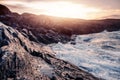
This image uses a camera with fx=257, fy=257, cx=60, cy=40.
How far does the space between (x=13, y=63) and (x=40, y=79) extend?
13.7ft

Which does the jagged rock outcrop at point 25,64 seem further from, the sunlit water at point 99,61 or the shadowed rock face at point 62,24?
the shadowed rock face at point 62,24

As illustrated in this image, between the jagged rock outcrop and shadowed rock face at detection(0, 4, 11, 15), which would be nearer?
the jagged rock outcrop

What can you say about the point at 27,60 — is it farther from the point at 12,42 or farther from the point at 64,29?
the point at 64,29

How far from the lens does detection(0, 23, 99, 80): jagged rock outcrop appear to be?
30400 millimetres

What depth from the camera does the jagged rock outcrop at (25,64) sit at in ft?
99.7

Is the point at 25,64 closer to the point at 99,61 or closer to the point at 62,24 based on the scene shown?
the point at 99,61

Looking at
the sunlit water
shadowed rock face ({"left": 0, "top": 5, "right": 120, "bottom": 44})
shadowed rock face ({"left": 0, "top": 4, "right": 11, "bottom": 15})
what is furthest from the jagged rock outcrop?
shadowed rock face ({"left": 0, "top": 4, "right": 11, "bottom": 15})

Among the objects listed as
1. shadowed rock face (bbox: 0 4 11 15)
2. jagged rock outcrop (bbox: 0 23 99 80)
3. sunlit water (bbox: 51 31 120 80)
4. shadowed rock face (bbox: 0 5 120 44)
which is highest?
shadowed rock face (bbox: 0 4 11 15)

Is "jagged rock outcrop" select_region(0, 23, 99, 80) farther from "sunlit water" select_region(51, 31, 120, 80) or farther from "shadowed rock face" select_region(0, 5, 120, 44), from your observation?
"shadowed rock face" select_region(0, 5, 120, 44)

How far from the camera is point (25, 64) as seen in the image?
33.5m

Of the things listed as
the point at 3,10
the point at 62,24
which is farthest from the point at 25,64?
the point at 3,10

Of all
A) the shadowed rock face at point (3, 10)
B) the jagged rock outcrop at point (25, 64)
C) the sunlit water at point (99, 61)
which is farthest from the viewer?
the shadowed rock face at point (3, 10)

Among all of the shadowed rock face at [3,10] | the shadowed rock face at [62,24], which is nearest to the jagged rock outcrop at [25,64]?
the shadowed rock face at [62,24]

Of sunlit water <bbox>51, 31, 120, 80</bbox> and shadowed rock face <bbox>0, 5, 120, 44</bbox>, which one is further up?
shadowed rock face <bbox>0, 5, 120, 44</bbox>
